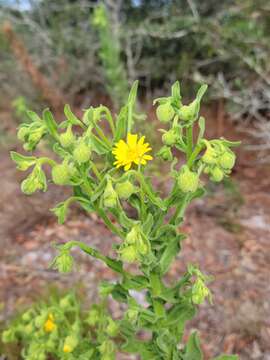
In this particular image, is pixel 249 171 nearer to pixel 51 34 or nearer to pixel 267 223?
pixel 267 223

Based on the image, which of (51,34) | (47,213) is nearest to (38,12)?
(51,34)

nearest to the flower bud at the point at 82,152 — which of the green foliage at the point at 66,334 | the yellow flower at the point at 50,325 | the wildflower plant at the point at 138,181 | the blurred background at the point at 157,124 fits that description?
the wildflower plant at the point at 138,181

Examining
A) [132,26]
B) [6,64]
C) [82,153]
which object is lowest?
[6,64]

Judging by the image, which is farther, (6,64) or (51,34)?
(6,64)

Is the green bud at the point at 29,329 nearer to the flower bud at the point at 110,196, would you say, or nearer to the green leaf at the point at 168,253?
the green leaf at the point at 168,253

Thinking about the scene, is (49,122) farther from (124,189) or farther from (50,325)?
(50,325)

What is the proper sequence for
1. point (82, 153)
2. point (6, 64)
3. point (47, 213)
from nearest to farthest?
point (82, 153)
point (47, 213)
point (6, 64)
